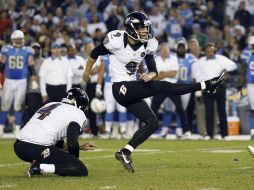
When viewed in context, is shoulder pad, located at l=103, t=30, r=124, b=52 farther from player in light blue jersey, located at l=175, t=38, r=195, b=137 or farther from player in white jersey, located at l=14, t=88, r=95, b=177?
player in light blue jersey, located at l=175, t=38, r=195, b=137

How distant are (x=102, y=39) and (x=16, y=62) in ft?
12.2

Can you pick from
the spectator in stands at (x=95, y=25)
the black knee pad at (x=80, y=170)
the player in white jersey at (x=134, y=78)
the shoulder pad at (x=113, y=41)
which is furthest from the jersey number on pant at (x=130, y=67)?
the spectator in stands at (x=95, y=25)

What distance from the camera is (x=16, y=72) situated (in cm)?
1727

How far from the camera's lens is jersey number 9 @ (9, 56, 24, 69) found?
17188 millimetres

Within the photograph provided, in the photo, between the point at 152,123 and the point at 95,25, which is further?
the point at 95,25

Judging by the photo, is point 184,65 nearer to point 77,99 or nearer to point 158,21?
point 158,21

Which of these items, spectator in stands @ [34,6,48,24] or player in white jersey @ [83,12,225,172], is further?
spectator in stands @ [34,6,48,24]

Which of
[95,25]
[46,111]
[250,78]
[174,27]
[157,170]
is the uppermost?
[95,25]

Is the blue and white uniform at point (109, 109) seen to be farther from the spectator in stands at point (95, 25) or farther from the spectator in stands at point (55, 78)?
the spectator in stands at point (95, 25)

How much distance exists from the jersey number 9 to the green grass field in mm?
2429

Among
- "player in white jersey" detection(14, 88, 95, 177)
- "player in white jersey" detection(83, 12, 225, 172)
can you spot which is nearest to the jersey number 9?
"player in white jersey" detection(83, 12, 225, 172)

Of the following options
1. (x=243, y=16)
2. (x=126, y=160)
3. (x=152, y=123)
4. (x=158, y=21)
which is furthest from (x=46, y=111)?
(x=243, y=16)

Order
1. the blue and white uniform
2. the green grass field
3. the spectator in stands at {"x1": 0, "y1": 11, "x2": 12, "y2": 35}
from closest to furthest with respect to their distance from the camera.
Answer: the green grass field, the blue and white uniform, the spectator in stands at {"x1": 0, "y1": 11, "x2": 12, "y2": 35}

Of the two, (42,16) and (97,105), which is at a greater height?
(42,16)
